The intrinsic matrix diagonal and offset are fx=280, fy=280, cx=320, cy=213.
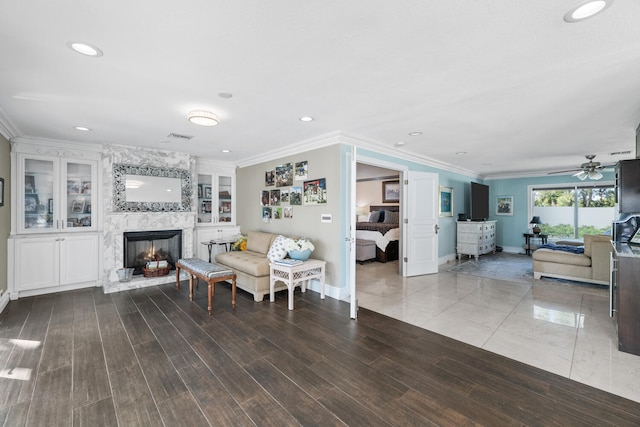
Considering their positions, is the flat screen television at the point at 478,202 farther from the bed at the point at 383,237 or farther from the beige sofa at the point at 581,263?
the bed at the point at 383,237

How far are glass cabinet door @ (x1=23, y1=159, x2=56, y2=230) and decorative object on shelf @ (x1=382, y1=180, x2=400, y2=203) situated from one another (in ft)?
26.1

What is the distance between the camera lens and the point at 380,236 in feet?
22.6

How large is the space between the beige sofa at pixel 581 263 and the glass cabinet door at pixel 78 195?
8.31 m

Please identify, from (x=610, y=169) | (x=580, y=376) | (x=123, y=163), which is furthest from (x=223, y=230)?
(x=610, y=169)

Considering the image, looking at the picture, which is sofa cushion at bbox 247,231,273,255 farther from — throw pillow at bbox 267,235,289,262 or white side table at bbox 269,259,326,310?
white side table at bbox 269,259,326,310

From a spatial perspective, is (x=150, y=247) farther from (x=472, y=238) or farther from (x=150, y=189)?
(x=472, y=238)

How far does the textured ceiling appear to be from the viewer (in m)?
1.62

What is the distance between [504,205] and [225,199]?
27.7ft

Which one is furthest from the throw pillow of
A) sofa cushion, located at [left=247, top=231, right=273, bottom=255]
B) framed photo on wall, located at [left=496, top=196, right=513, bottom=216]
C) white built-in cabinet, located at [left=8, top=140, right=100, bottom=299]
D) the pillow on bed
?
framed photo on wall, located at [left=496, top=196, right=513, bottom=216]

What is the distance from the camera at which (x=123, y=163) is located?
16.0ft

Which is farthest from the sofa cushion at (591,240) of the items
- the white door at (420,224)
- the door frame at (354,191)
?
the door frame at (354,191)

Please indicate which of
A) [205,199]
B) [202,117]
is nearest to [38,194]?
[205,199]

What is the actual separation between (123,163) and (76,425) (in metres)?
4.26

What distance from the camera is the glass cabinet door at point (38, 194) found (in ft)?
14.2
